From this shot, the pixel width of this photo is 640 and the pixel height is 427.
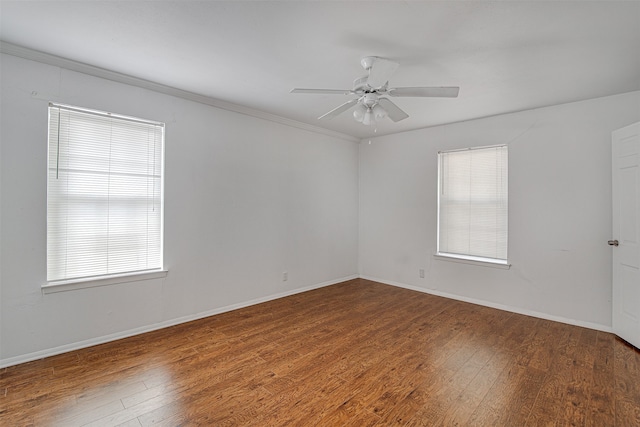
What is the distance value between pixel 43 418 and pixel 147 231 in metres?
Answer: 1.75

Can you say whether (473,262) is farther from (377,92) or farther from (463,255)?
(377,92)

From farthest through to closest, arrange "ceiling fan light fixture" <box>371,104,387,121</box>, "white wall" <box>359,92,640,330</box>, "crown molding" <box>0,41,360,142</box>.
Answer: "white wall" <box>359,92,640,330</box>, "ceiling fan light fixture" <box>371,104,387,121</box>, "crown molding" <box>0,41,360,142</box>

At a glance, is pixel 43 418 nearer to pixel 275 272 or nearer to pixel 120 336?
pixel 120 336

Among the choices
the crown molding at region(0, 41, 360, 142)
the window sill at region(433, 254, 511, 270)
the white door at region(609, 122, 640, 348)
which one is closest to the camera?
the crown molding at region(0, 41, 360, 142)

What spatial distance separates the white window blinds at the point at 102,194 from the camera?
2.71 metres

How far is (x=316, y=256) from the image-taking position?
5012 millimetres

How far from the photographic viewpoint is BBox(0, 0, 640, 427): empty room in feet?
6.71

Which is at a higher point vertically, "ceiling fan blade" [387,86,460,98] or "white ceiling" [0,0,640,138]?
"white ceiling" [0,0,640,138]

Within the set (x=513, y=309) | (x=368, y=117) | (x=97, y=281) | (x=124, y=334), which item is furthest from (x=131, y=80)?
(x=513, y=309)

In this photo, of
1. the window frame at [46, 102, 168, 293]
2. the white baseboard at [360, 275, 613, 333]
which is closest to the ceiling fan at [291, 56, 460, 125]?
the window frame at [46, 102, 168, 293]

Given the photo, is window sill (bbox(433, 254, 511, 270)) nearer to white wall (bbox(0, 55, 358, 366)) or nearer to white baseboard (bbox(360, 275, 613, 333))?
white baseboard (bbox(360, 275, 613, 333))

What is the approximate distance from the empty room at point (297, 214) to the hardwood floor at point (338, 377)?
0.07 feet

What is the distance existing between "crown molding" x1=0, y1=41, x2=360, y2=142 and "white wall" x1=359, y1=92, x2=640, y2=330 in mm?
2251

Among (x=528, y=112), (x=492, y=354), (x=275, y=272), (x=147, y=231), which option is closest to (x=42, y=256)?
(x=147, y=231)
